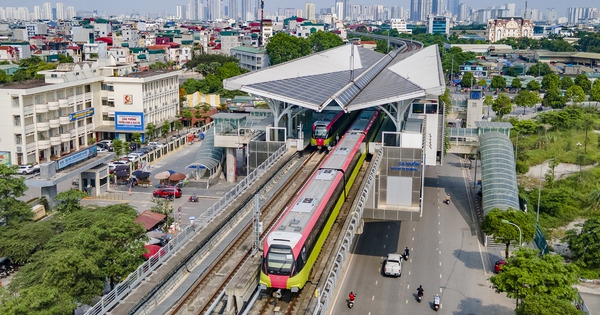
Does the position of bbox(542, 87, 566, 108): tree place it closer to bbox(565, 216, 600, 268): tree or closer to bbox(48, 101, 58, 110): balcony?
bbox(565, 216, 600, 268): tree

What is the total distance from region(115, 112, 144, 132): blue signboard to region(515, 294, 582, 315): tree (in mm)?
38929

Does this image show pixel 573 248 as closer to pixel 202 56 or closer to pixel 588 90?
pixel 588 90

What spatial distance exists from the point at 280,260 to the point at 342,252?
11.2 ft

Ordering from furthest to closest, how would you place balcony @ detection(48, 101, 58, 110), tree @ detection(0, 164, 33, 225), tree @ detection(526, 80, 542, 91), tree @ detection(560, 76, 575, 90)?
tree @ detection(526, 80, 542, 91)
tree @ detection(560, 76, 575, 90)
balcony @ detection(48, 101, 58, 110)
tree @ detection(0, 164, 33, 225)

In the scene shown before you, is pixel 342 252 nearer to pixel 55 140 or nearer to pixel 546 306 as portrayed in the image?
pixel 546 306

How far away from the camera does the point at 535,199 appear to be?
36625mm

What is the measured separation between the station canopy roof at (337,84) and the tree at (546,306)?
13.1 m

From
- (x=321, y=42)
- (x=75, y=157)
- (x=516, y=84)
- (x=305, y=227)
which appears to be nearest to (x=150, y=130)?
(x=75, y=157)

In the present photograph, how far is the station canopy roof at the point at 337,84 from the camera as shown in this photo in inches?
1236

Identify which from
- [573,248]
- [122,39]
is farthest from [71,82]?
[122,39]

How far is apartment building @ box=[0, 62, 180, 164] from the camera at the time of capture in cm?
4256

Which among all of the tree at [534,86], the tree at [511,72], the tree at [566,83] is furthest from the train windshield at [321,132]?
the tree at [511,72]

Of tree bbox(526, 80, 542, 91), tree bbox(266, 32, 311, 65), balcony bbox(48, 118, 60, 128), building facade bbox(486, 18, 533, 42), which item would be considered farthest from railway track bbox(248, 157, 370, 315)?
building facade bbox(486, 18, 533, 42)

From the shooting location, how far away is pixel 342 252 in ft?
64.4
